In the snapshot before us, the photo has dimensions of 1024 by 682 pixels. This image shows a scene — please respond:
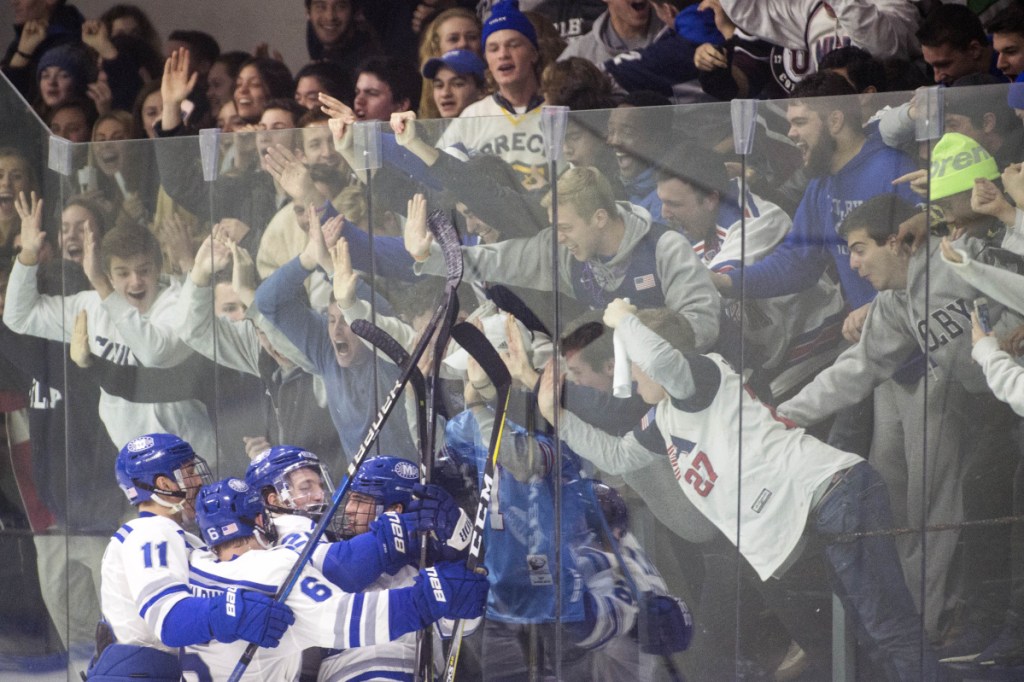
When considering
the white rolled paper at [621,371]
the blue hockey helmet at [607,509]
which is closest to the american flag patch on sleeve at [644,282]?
the white rolled paper at [621,371]

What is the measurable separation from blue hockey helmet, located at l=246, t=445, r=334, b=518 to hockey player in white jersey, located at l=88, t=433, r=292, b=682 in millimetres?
157

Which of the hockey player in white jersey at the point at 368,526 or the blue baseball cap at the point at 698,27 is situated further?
the blue baseball cap at the point at 698,27

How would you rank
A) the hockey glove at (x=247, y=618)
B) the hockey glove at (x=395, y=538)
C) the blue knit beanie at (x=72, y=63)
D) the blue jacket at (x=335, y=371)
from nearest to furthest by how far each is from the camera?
1. the hockey glove at (x=247, y=618)
2. the hockey glove at (x=395, y=538)
3. the blue jacket at (x=335, y=371)
4. the blue knit beanie at (x=72, y=63)

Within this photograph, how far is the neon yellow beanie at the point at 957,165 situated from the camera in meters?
3.14

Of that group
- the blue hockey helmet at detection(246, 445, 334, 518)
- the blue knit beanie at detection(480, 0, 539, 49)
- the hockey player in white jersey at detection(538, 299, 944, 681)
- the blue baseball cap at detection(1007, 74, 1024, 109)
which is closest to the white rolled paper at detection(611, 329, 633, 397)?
the hockey player in white jersey at detection(538, 299, 944, 681)

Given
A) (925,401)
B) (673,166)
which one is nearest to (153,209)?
(673,166)

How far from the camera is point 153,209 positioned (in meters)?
4.00

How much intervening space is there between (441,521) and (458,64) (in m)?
1.82

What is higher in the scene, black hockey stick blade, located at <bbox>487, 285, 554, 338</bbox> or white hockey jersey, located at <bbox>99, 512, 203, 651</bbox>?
black hockey stick blade, located at <bbox>487, 285, 554, 338</bbox>

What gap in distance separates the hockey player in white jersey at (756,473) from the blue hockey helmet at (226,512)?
78 cm

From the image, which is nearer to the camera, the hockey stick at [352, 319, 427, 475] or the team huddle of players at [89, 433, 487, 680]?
the team huddle of players at [89, 433, 487, 680]

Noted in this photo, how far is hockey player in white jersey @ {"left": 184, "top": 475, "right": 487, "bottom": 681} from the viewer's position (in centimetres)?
313

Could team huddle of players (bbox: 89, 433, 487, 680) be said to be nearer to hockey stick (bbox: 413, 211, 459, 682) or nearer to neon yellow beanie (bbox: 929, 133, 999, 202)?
hockey stick (bbox: 413, 211, 459, 682)

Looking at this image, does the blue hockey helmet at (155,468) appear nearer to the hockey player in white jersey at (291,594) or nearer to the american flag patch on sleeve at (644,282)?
the hockey player in white jersey at (291,594)
